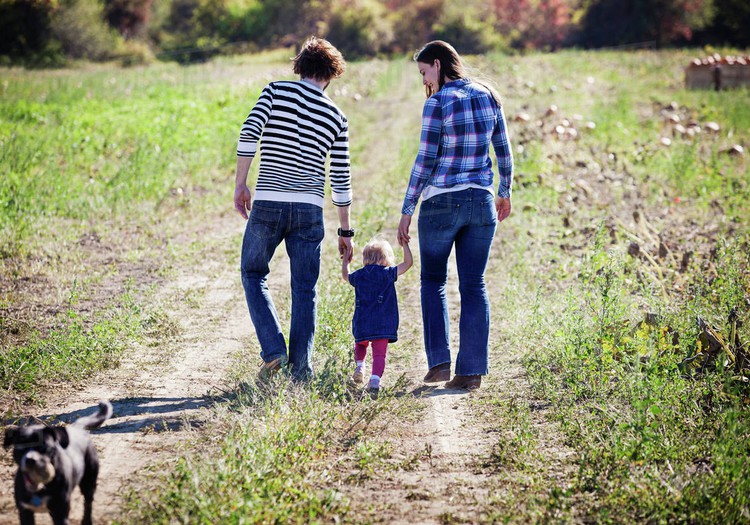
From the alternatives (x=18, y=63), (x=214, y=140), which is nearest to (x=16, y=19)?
(x=18, y=63)

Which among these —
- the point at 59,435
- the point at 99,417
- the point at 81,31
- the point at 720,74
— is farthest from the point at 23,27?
the point at 59,435

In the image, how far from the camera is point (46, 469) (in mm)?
2629

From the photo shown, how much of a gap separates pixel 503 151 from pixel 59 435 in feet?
10.1

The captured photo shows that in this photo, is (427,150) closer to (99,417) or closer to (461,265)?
(461,265)

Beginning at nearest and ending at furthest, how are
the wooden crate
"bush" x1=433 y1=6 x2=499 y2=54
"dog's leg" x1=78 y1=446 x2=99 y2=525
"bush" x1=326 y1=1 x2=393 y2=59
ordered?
"dog's leg" x1=78 y1=446 x2=99 y2=525 → the wooden crate → "bush" x1=326 y1=1 x2=393 y2=59 → "bush" x1=433 y1=6 x2=499 y2=54

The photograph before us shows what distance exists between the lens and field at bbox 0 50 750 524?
3299mm

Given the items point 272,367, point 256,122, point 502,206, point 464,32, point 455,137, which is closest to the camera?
point 256,122

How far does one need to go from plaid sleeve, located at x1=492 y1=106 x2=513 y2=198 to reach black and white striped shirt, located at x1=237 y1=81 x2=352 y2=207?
983mm

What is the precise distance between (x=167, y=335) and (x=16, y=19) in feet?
108

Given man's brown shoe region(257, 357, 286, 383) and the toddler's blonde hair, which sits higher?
the toddler's blonde hair

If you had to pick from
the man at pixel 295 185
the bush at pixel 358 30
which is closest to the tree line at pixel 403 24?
the bush at pixel 358 30

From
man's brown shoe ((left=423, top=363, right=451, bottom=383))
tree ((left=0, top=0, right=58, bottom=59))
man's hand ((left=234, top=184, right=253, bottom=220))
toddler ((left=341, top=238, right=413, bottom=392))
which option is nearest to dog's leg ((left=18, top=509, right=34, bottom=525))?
man's hand ((left=234, top=184, right=253, bottom=220))

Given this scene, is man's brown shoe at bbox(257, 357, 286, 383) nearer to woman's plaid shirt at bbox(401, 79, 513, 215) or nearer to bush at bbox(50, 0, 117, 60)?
woman's plaid shirt at bbox(401, 79, 513, 215)

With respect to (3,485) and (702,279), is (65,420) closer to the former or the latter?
(3,485)
